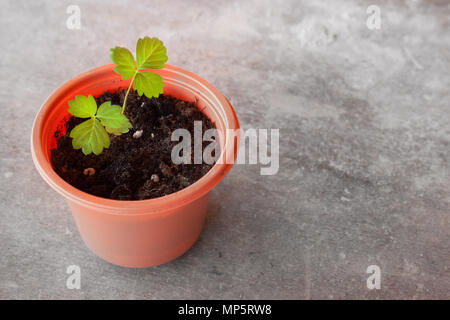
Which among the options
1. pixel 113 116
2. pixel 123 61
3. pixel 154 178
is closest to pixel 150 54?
pixel 123 61

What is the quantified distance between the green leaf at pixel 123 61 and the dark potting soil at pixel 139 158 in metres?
0.17

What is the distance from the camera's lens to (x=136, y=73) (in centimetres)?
123

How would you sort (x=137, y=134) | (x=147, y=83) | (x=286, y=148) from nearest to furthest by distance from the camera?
(x=147, y=83)
(x=137, y=134)
(x=286, y=148)

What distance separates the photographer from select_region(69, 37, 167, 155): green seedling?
3.90 ft

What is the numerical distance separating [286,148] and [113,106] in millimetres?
791

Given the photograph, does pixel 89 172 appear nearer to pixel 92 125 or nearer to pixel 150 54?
pixel 92 125

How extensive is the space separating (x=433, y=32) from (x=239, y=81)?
1019 millimetres

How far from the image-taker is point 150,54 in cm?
123

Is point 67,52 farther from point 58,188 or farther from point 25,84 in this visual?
point 58,188

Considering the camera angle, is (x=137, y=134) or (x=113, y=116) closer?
(x=113, y=116)

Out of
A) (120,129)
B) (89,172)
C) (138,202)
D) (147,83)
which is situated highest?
(147,83)

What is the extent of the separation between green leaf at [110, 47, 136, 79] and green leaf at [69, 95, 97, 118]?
0.10m

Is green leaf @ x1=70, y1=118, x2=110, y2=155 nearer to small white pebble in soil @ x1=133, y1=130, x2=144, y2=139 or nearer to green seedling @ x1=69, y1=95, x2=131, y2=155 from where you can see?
green seedling @ x1=69, y1=95, x2=131, y2=155

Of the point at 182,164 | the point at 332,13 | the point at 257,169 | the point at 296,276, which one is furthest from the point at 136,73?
the point at 332,13
